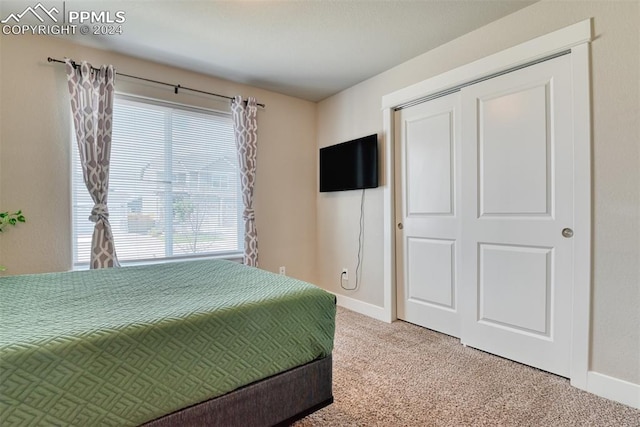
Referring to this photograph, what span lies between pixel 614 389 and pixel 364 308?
6.45ft

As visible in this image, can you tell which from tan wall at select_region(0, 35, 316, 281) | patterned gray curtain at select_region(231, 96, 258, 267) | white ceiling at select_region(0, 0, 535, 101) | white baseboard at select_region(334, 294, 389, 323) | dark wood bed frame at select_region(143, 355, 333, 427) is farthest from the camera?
patterned gray curtain at select_region(231, 96, 258, 267)

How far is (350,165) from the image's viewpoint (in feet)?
11.2

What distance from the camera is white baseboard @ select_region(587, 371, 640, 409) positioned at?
1.72 metres

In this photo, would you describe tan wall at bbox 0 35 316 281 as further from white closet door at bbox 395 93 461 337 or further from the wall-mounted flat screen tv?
white closet door at bbox 395 93 461 337

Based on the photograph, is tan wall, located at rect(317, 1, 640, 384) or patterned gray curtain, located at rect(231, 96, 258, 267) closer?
tan wall, located at rect(317, 1, 640, 384)

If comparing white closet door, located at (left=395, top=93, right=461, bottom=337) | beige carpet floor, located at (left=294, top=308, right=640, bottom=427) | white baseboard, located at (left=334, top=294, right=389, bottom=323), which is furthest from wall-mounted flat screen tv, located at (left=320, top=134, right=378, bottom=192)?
beige carpet floor, located at (left=294, top=308, right=640, bottom=427)

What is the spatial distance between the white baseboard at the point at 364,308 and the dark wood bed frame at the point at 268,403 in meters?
1.71

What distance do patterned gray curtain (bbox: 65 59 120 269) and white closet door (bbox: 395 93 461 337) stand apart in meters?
2.55

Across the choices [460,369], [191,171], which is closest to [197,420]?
[460,369]

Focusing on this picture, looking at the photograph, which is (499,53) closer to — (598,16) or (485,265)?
Result: (598,16)

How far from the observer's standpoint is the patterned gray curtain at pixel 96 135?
8.19 ft

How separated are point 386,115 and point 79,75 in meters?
2.64

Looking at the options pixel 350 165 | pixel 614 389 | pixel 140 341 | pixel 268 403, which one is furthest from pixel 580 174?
pixel 140 341

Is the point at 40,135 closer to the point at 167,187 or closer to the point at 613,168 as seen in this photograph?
the point at 167,187
